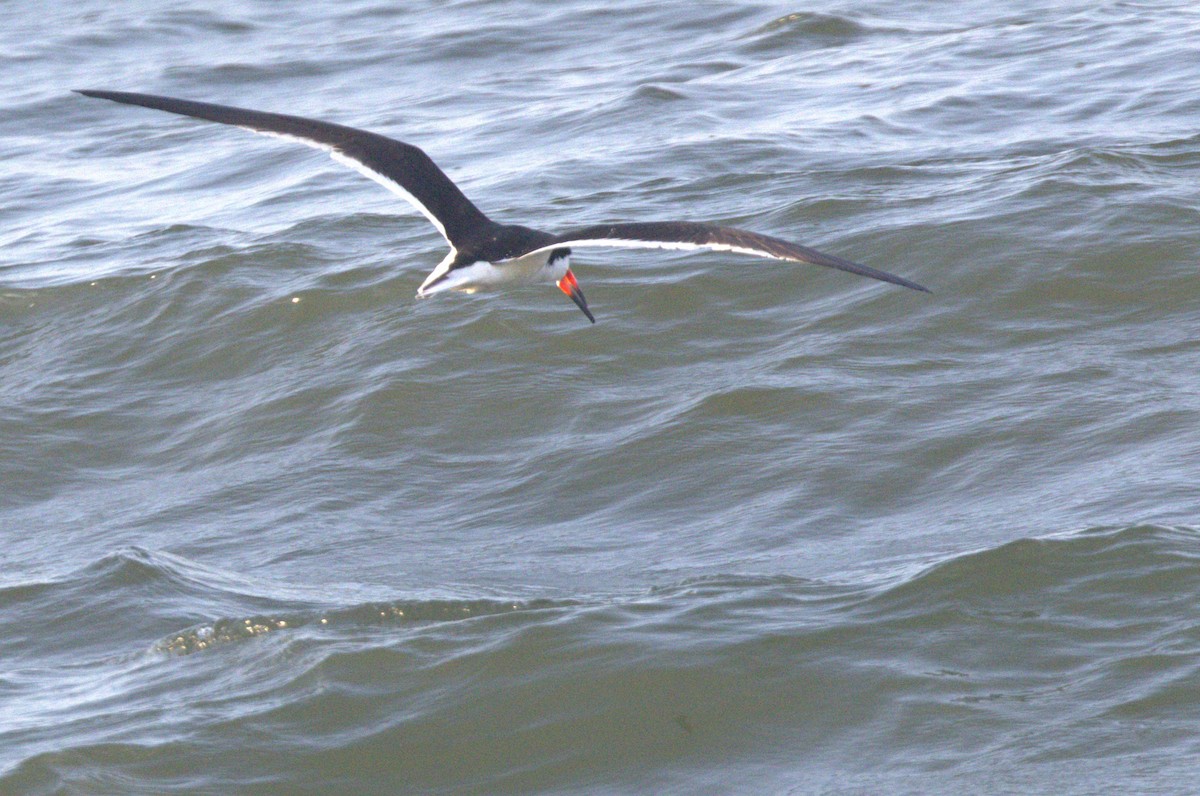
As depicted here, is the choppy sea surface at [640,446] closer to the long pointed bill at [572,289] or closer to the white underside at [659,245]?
the long pointed bill at [572,289]

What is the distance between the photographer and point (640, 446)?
7.20 meters

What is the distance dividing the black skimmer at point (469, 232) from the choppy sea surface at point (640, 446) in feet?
3.17

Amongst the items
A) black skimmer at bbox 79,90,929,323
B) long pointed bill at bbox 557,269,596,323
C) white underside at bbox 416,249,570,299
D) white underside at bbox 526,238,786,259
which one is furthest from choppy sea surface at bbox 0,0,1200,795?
white underside at bbox 526,238,786,259

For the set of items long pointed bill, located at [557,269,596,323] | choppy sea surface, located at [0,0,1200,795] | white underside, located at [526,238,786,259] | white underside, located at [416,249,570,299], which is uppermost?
white underside, located at [526,238,786,259]

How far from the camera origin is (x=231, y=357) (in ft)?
29.5

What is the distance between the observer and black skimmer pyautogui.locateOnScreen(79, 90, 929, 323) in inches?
230

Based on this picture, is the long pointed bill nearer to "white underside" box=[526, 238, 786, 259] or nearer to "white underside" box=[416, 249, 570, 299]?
"white underside" box=[416, 249, 570, 299]

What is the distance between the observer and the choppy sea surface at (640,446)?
5.04 meters

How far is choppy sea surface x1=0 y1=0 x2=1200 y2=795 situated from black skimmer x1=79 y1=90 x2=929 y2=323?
967 millimetres

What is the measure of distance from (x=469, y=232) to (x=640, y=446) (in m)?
1.22

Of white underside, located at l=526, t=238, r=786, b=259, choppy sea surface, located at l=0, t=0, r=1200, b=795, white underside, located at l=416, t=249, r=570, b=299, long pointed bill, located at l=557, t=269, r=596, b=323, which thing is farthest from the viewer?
long pointed bill, located at l=557, t=269, r=596, b=323

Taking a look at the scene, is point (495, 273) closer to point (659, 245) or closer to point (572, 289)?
point (572, 289)

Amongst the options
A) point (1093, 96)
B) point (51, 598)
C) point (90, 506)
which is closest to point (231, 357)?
point (90, 506)

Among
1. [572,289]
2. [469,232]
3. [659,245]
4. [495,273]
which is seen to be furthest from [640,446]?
[659,245]
